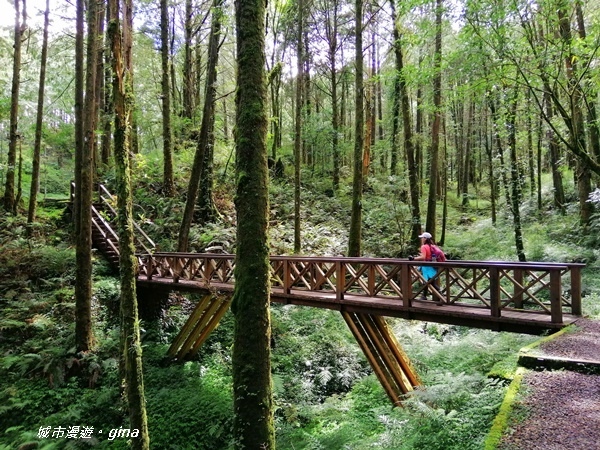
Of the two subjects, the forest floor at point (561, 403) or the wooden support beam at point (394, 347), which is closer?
the forest floor at point (561, 403)

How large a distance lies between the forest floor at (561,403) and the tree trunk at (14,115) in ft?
55.9

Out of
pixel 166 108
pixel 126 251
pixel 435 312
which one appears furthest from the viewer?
pixel 166 108

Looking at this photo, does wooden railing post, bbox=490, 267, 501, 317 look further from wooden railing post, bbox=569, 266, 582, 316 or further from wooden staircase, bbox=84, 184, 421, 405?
wooden staircase, bbox=84, 184, 421, 405

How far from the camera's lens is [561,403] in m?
4.11

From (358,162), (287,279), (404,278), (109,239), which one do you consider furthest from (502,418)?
(109,239)

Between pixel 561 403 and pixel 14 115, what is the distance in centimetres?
1854

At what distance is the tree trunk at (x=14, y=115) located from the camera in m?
14.4

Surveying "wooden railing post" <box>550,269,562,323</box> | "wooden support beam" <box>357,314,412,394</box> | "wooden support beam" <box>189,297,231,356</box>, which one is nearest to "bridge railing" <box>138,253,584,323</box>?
"wooden railing post" <box>550,269,562,323</box>

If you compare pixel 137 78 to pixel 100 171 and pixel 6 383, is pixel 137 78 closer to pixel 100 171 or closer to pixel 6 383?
pixel 100 171

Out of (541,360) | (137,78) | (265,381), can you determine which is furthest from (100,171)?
(541,360)

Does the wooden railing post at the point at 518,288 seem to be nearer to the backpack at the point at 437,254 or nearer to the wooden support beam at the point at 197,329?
the backpack at the point at 437,254

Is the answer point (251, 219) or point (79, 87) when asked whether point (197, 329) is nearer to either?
point (251, 219)

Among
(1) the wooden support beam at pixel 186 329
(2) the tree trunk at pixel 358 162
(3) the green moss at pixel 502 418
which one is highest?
(2) the tree trunk at pixel 358 162

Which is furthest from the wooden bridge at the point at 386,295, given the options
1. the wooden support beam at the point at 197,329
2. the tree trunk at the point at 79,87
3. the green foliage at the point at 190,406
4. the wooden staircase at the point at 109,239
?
the tree trunk at the point at 79,87
